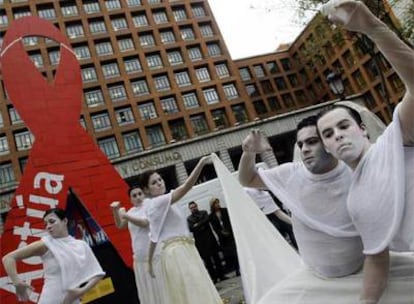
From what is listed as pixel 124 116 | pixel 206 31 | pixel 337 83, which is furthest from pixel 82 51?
pixel 337 83

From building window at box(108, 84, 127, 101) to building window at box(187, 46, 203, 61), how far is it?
6.99 metres

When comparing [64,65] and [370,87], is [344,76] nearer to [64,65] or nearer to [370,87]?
[370,87]

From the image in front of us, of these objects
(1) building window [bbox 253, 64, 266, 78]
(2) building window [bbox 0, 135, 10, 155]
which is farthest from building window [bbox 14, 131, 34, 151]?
(1) building window [bbox 253, 64, 266, 78]

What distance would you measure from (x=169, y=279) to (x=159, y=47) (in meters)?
32.9

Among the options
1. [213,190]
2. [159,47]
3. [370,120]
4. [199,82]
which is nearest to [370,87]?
[199,82]

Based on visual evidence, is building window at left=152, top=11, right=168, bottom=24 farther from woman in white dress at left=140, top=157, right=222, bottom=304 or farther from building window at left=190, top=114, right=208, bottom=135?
woman in white dress at left=140, top=157, right=222, bottom=304

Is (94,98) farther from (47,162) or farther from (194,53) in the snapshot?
(47,162)

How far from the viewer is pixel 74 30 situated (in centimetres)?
3397

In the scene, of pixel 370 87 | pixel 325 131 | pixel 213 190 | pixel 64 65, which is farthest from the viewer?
pixel 370 87

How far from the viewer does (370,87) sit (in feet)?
121

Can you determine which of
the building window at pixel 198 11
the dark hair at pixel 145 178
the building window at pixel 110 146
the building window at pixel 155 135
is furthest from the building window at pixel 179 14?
the dark hair at pixel 145 178

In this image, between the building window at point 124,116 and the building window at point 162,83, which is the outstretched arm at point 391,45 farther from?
the building window at point 162,83

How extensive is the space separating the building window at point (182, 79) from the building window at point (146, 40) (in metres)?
3.57

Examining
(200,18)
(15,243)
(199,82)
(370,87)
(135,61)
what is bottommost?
(15,243)
